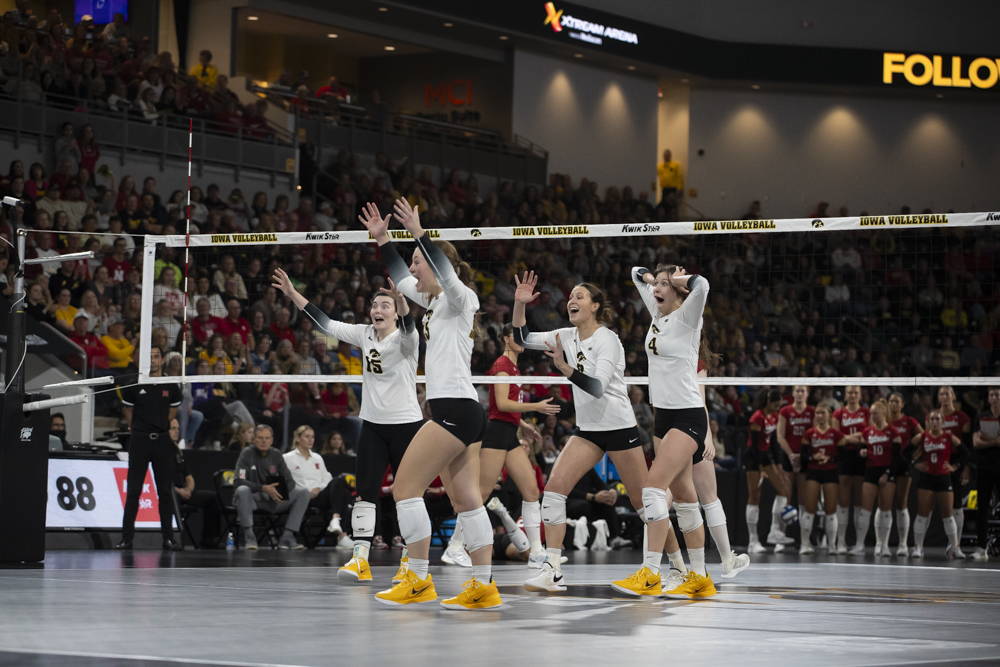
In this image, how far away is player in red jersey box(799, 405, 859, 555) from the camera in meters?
16.0

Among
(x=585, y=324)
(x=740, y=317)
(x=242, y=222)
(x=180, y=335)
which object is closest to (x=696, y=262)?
(x=740, y=317)

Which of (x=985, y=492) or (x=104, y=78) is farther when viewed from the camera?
(x=104, y=78)

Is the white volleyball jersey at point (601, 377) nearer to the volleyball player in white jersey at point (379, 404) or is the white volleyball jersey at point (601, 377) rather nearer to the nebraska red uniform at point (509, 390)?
the volleyball player in white jersey at point (379, 404)

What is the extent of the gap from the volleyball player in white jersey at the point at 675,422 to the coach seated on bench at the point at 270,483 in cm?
670

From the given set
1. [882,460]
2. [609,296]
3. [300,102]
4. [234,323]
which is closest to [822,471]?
[882,460]

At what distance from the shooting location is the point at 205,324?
14461mm

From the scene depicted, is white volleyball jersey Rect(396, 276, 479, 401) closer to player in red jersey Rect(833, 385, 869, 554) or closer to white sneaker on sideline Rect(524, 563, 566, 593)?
white sneaker on sideline Rect(524, 563, 566, 593)

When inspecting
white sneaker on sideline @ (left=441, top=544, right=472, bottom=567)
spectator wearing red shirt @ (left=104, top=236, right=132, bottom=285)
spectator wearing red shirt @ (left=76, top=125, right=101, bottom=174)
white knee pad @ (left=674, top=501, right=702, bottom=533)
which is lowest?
white sneaker on sideline @ (left=441, top=544, right=472, bottom=567)

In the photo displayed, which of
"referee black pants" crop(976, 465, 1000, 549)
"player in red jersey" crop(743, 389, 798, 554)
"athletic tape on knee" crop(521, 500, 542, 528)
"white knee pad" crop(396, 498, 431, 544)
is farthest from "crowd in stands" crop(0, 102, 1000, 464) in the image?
"white knee pad" crop(396, 498, 431, 544)

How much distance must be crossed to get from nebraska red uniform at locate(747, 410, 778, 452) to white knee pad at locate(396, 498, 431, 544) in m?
10.2

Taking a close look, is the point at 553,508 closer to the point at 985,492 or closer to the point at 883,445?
the point at 883,445

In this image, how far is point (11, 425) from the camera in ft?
32.9

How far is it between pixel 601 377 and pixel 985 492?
359 inches

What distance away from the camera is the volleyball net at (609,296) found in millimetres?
12367
